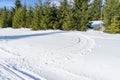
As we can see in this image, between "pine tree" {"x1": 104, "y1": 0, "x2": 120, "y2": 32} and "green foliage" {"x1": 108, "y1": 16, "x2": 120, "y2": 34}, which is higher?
"pine tree" {"x1": 104, "y1": 0, "x2": 120, "y2": 32}

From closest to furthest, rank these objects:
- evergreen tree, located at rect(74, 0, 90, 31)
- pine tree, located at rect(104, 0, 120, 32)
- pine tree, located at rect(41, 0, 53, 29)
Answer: pine tree, located at rect(104, 0, 120, 32), evergreen tree, located at rect(74, 0, 90, 31), pine tree, located at rect(41, 0, 53, 29)

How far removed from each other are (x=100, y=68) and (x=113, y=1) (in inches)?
1084

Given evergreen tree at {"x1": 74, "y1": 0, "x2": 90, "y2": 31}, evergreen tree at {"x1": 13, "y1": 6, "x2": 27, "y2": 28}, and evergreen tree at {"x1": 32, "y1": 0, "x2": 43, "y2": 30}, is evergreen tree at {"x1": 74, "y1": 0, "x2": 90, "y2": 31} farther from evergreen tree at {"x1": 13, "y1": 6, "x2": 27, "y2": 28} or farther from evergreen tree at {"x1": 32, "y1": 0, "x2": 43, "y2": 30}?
evergreen tree at {"x1": 13, "y1": 6, "x2": 27, "y2": 28}

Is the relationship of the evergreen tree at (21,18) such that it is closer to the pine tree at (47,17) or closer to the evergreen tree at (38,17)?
the evergreen tree at (38,17)

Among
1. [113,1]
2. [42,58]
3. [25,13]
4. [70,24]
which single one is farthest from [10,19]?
[42,58]

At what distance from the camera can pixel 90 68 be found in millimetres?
10289

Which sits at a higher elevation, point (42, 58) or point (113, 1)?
point (113, 1)

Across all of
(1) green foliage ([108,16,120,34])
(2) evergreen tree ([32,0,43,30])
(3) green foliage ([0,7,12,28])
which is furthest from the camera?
(3) green foliage ([0,7,12,28])

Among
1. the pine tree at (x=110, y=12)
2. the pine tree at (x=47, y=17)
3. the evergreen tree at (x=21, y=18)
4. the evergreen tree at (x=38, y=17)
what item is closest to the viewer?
the pine tree at (x=110, y=12)

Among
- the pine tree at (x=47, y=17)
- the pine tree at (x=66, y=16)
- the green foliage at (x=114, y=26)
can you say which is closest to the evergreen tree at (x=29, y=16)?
the pine tree at (x=47, y=17)

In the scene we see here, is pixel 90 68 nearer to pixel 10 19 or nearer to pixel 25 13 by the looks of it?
pixel 25 13

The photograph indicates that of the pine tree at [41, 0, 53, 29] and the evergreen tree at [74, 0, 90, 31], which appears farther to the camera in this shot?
the pine tree at [41, 0, 53, 29]

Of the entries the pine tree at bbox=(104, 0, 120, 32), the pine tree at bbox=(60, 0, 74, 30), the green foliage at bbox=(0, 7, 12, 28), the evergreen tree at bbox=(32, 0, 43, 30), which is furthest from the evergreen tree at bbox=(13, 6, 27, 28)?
the pine tree at bbox=(104, 0, 120, 32)

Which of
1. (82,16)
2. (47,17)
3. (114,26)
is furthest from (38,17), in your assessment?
(114,26)
